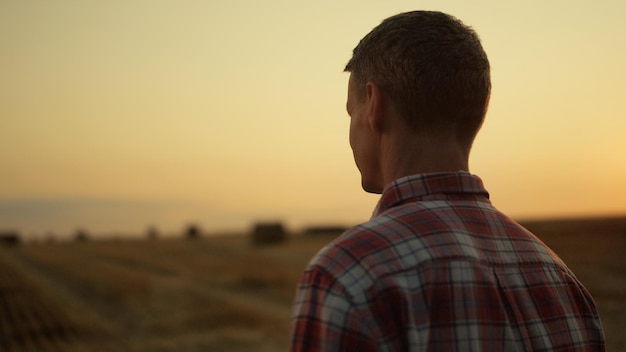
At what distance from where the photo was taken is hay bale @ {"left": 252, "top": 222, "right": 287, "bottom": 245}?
154 feet

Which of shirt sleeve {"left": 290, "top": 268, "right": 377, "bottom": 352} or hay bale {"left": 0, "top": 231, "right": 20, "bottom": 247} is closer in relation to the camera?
shirt sleeve {"left": 290, "top": 268, "right": 377, "bottom": 352}

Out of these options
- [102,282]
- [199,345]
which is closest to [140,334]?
[199,345]

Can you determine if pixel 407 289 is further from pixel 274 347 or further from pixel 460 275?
pixel 274 347

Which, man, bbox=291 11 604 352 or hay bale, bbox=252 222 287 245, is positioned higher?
man, bbox=291 11 604 352

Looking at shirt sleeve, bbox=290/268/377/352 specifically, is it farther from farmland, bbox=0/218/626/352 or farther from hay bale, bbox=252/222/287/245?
hay bale, bbox=252/222/287/245

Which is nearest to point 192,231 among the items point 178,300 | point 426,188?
point 178,300

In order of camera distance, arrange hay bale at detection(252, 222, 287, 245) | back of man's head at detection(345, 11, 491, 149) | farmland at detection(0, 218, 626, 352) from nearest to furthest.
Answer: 1. back of man's head at detection(345, 11, 491, 149)
2. farmland at detection(0, 218, 626, 352)
3. hay bale at detection(252, 222, 287, 245)

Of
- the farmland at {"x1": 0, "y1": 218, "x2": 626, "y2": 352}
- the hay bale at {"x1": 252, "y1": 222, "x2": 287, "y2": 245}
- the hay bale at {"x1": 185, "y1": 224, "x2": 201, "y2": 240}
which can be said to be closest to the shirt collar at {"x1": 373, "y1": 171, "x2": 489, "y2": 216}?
the farmland at {"x1": 0, "y1": 218, "x2": 626, "y2": 352}

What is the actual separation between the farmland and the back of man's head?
41.0 feet

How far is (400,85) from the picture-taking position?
1676 mm

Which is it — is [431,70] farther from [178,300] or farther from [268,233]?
[268,233]

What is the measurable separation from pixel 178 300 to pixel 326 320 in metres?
20.7

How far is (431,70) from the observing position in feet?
5.48

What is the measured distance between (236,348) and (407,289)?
13.6 meters
